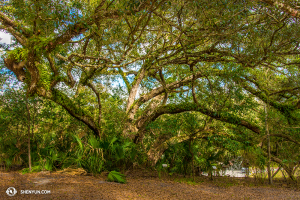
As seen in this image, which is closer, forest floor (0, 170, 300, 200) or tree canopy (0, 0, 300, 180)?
forest floor (0, 170, 300, 200)

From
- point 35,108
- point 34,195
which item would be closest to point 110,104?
point 35,108

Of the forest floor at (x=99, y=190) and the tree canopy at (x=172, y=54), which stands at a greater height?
the tree canopy at (x=172, y=54)

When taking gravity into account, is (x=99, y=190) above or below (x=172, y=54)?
below

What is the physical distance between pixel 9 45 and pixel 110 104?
378 cm

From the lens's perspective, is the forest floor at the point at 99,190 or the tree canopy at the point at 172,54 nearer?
the forest floor at the point at 99,190

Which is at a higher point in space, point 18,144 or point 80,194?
point 18,144

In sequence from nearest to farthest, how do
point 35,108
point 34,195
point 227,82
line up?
point 34,195 < point 227,82 < point 35,108

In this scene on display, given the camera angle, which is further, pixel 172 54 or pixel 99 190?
pixel 172 54

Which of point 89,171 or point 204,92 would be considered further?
point 204,92

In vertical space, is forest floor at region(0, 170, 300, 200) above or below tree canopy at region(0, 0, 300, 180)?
below

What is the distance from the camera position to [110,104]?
831 cm

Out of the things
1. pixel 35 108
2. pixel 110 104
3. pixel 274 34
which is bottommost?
pixel 35 108

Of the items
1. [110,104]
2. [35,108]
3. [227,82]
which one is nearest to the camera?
[227,82]

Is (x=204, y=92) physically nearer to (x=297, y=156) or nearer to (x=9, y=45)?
(x=297, y=156)
